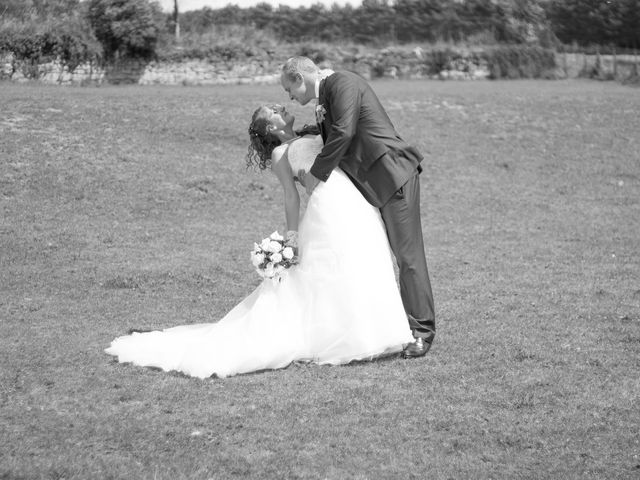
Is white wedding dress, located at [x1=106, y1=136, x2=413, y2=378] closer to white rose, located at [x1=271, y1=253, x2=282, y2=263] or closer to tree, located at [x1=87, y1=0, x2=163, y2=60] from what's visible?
white rose, located at [x1=271, y1=253, x2=282, y2=263]

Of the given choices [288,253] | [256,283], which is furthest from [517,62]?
[288,253]

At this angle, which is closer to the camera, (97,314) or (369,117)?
(369,117)

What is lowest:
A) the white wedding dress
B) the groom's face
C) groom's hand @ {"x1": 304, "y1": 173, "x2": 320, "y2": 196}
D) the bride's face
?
the white wedding dress

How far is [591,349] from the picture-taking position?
7160 millimetres

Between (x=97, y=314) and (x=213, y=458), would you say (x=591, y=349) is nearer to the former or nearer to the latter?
(x=213, y=458)

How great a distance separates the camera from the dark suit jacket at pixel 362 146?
679cm

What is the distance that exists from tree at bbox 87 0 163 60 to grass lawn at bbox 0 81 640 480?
22.4ft

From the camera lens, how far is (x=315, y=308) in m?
6.79

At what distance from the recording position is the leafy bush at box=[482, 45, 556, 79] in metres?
32.6

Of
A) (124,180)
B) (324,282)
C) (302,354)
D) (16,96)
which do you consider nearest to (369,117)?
(324,282)

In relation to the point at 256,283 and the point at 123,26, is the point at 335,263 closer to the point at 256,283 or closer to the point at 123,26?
the point at 256,283

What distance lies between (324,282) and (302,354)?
24.2 inches

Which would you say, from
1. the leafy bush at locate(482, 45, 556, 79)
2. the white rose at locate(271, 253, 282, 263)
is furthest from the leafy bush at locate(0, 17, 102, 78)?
the white rose at locate(271, 253, 282, 263)

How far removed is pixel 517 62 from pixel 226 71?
11669mm
